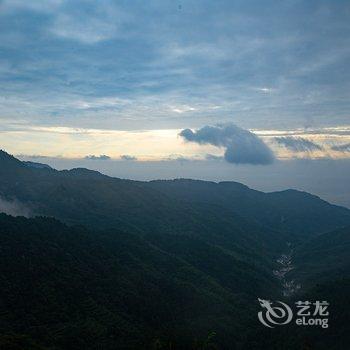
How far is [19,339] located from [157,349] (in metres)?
62.2

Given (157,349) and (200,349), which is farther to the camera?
(200,349)

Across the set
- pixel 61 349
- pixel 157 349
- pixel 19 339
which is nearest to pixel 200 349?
pixel 157 349

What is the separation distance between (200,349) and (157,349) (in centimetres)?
2409

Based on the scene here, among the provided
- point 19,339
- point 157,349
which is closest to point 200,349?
point 157,349

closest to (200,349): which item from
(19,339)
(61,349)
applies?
(61,349)

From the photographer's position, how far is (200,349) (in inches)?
7539

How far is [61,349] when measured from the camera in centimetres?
19850

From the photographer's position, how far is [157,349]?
17800cm

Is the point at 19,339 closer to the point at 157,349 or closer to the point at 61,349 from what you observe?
the point at 61,349

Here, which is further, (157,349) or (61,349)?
(61,349)

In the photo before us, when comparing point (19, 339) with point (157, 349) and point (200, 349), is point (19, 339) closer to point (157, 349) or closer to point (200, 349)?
point (157, 349)

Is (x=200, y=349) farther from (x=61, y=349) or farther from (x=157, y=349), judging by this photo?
(x=61, y=349)

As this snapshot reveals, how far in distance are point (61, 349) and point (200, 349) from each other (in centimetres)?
6605
